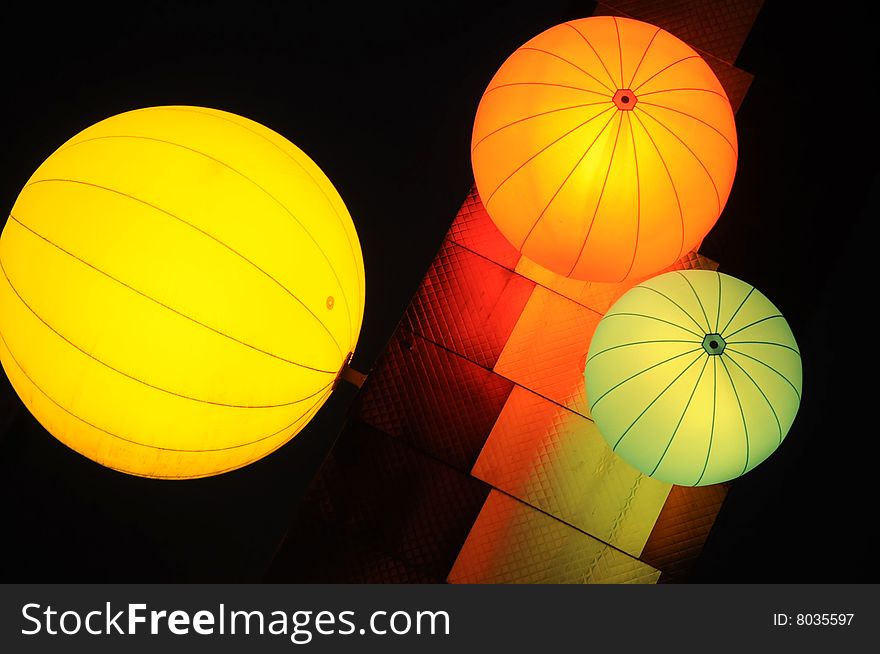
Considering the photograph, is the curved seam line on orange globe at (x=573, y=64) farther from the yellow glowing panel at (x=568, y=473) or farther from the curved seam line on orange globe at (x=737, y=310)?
the yellow glowing panel at (x=568, y=473)

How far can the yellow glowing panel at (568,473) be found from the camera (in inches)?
110

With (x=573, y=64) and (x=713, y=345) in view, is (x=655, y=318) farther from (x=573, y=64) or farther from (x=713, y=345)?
(x=573, y=64)

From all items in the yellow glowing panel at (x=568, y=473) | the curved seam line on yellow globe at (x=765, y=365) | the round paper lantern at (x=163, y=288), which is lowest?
the round paper lantern at (x=163, y=288)

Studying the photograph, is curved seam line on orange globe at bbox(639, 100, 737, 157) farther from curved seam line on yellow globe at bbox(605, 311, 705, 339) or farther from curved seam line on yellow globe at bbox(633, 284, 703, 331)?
curved seam line on yellow globe at bbox(605, 311, 705, 339)

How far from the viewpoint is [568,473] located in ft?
9.29

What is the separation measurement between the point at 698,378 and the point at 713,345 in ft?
0.37

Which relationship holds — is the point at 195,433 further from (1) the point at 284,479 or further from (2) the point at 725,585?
(2) the point at 725,585

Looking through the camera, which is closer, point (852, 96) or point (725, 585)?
point (725, 585)

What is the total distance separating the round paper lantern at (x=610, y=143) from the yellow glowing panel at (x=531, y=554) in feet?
3.78

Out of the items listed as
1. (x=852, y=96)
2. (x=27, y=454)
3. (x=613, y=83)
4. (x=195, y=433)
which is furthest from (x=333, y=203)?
(x=852, y=96)

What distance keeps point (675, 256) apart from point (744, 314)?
0.33m

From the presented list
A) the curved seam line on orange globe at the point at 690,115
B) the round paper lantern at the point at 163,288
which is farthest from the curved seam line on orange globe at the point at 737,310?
the round paper lantern at the point at 163,288

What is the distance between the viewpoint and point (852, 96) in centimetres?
298

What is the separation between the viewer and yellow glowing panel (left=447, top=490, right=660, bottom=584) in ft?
9.12
